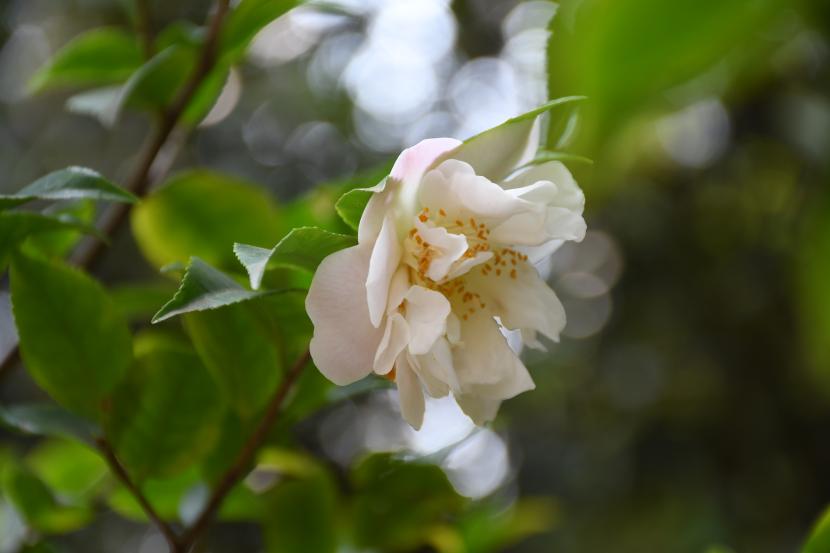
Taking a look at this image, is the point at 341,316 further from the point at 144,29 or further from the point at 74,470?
the point at 74,470

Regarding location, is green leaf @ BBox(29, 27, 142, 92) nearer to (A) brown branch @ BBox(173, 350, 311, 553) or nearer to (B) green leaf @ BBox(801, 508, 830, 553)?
(A) brown branch @ BBox(173, 350, 311, 553)

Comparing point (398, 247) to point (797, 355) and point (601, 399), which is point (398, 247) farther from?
point (601, 399)

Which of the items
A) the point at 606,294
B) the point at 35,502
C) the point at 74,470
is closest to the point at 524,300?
the point at 35,502

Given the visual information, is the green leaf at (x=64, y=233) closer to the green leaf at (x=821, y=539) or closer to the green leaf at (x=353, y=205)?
the green leaf at (x=353, y=205)

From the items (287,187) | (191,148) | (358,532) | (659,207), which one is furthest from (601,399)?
(358,532)

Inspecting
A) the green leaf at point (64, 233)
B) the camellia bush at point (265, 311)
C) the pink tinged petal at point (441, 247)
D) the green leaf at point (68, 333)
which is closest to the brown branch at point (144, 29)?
the camellia bush at point (265, 311)


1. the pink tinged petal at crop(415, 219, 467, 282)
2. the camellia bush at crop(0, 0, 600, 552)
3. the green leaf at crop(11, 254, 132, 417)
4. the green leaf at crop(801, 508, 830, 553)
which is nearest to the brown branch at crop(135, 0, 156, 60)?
the camellia bush at crop(0, 0, 600, 552)
